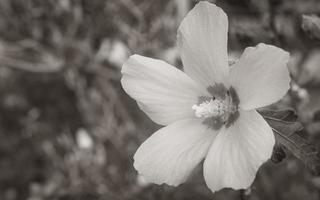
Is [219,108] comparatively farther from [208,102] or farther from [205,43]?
[205,43]

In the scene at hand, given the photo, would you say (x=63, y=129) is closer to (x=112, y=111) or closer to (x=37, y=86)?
(x=37, y=86)

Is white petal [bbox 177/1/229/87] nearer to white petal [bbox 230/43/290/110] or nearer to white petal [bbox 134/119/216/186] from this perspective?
white petal [bbox 230/43/290/110]

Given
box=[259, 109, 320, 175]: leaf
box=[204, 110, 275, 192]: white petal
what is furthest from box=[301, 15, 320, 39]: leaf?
box=[204, 110, 275, 192]: white petal

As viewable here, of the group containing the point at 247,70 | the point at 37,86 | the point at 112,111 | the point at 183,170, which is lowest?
the point at 37,86

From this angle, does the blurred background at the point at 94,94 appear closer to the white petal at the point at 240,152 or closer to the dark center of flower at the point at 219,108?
the dark center of flower at the point at 219,108

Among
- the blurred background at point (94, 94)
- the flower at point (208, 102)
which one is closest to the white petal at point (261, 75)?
the flower at point (208, 102)

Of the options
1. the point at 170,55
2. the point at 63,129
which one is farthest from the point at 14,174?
the point at 170,55

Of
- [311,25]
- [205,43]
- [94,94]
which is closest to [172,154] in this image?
[205,43]
